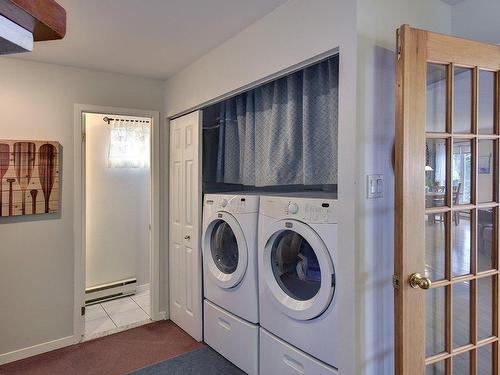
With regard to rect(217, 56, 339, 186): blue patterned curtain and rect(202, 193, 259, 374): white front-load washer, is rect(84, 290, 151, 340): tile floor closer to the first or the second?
rect(202, 193, 259, 374): white front-load washer

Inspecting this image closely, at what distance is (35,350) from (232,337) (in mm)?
1636

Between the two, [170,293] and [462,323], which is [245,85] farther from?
[170,293]

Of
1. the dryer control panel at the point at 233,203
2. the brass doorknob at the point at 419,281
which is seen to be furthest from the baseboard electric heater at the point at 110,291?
the brass doorknob at the point at 419,281

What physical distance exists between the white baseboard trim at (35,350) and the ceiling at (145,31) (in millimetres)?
2303

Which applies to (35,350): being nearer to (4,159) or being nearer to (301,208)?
(4,159)

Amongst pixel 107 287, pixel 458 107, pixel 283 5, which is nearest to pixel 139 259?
pixel 107 287

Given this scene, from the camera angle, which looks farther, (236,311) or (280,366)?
(236,311)

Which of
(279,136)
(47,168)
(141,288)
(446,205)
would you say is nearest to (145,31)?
(279,136)

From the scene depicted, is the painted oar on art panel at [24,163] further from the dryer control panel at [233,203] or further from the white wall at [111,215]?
the dryer control panel at [233,203]

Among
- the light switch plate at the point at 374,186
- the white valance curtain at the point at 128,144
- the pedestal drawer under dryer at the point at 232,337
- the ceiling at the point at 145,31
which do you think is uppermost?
the ceiling at the point at 145,31

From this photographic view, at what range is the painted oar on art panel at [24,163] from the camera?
249cm

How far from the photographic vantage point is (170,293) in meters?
3.19

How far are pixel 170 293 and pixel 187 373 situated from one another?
3.27ft

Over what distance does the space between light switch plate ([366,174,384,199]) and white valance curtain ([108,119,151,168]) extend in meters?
2.71
